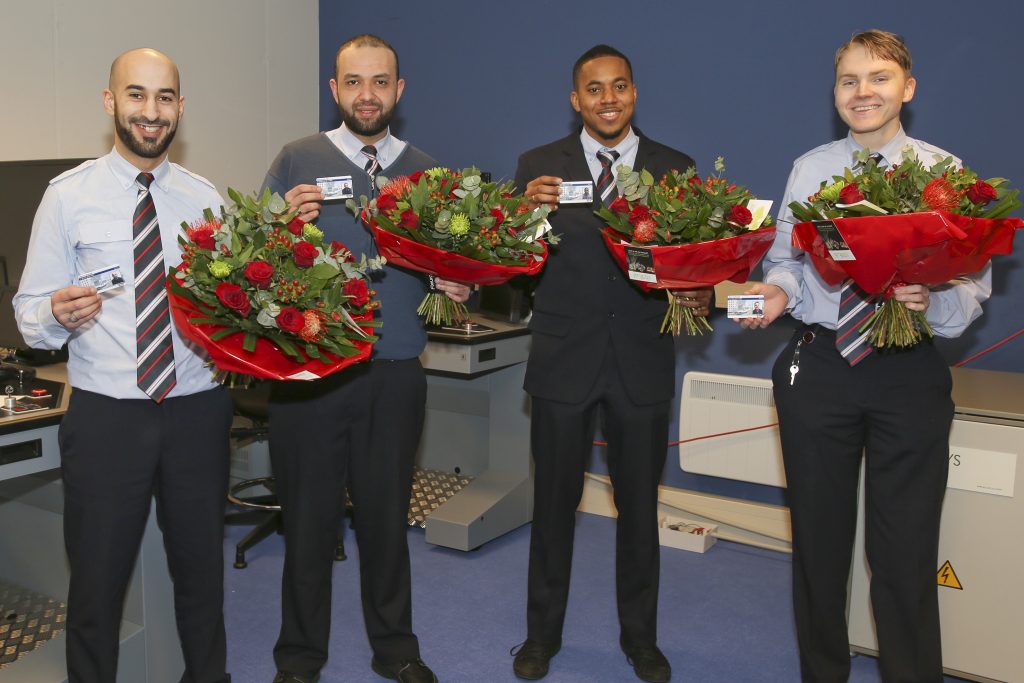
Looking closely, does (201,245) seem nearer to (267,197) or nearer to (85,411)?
(267,197)

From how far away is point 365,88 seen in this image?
2.68 m

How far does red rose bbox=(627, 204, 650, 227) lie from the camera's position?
2.49 m

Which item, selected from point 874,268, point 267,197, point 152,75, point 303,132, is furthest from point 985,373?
point 303,132

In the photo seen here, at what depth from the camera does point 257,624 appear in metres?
3.36

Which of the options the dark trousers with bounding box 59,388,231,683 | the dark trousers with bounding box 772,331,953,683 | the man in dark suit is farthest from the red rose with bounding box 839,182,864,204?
the dark trousers with bounding box 59,388,231,683

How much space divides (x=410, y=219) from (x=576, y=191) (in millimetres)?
598

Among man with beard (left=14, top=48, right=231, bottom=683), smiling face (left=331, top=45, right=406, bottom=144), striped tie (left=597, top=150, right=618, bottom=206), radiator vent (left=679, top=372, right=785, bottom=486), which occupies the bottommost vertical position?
radiator vent (left=679, top=372, right=785, bottom=486)

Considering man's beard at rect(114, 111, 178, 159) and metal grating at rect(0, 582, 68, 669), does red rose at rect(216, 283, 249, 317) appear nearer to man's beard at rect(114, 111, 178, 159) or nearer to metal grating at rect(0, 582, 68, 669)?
man's beard at rect(114, 111, 178, 159)

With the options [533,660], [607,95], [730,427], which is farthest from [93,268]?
[730,427]

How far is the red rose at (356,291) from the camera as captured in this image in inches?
88.4

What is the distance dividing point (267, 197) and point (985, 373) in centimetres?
283

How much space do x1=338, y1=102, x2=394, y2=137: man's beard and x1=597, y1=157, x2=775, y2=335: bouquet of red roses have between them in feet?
2.40

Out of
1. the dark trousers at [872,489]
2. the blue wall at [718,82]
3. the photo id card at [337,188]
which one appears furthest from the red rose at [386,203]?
the blue wall at [718,82]

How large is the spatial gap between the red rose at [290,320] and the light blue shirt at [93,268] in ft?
1.46
